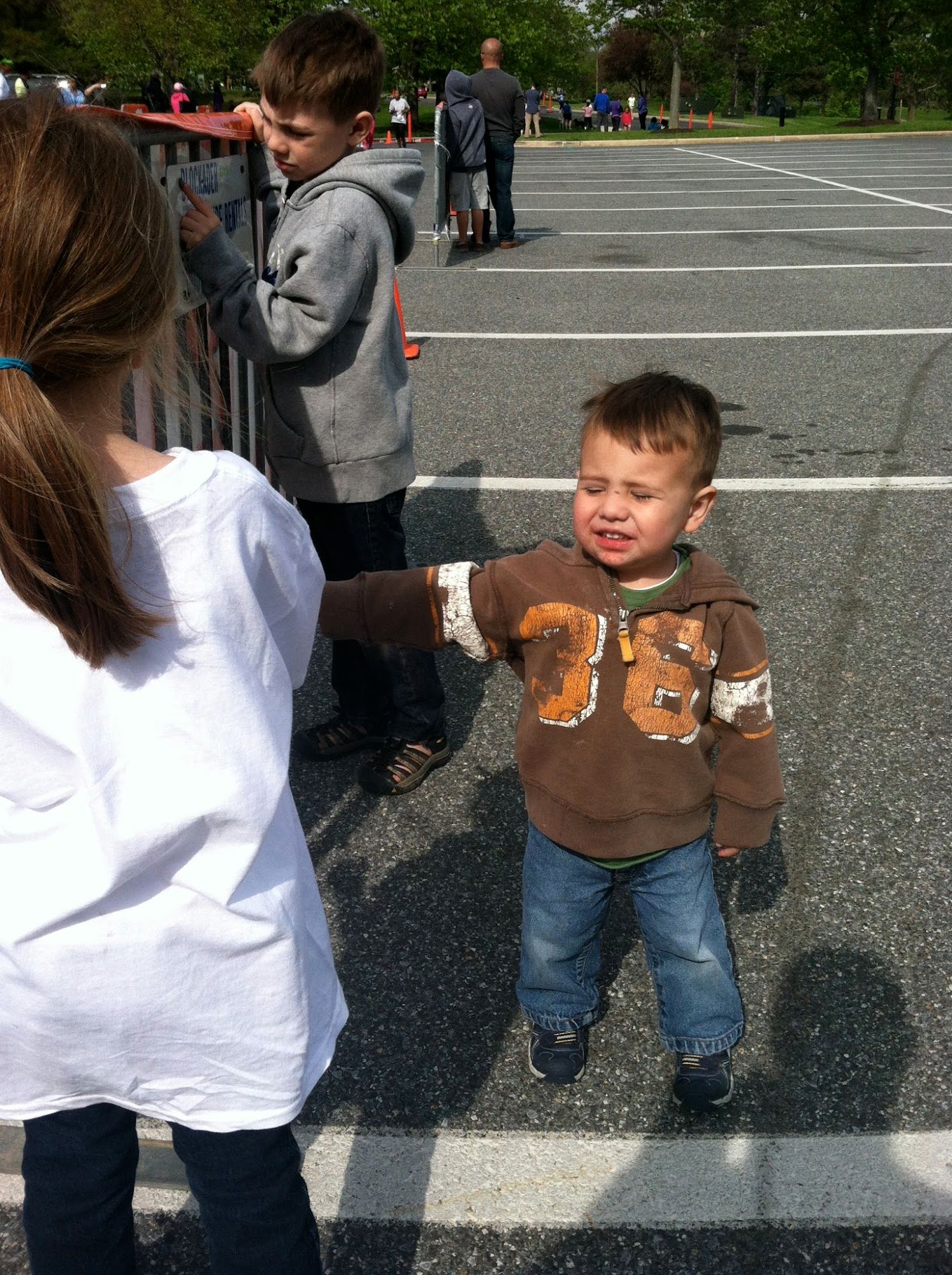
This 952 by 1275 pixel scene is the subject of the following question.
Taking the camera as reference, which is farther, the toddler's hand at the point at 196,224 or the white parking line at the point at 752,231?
the white parking line at the point at 752,231

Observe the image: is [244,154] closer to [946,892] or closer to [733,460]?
[946,892]

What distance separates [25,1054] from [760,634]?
4.43 feet

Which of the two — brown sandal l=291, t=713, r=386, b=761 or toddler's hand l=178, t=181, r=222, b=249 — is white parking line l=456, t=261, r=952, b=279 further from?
toddler's hand l=178, t=181, r=222, b=249

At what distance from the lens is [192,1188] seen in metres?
1.54

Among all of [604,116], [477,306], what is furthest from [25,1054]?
[604,116]

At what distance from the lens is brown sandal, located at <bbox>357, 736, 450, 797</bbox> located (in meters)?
3.25

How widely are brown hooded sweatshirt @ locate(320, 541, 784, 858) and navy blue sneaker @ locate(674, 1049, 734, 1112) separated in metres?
0.47

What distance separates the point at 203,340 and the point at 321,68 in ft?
2.28

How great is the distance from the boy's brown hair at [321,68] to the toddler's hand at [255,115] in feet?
0.46

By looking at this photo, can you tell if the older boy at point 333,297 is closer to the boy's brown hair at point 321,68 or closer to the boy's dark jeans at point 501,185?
the boy's brown hair at point 321,68

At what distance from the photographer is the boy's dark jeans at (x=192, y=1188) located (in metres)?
1.49

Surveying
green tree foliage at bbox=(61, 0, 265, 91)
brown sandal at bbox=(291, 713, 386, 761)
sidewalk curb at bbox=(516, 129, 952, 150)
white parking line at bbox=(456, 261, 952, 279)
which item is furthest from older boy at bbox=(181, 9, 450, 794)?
green tree foliage at bbox=(61, 0, 265, 91)

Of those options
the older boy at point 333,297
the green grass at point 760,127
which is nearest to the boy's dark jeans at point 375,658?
the older boy at point 333,297

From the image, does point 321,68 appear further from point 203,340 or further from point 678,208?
point 678,208
